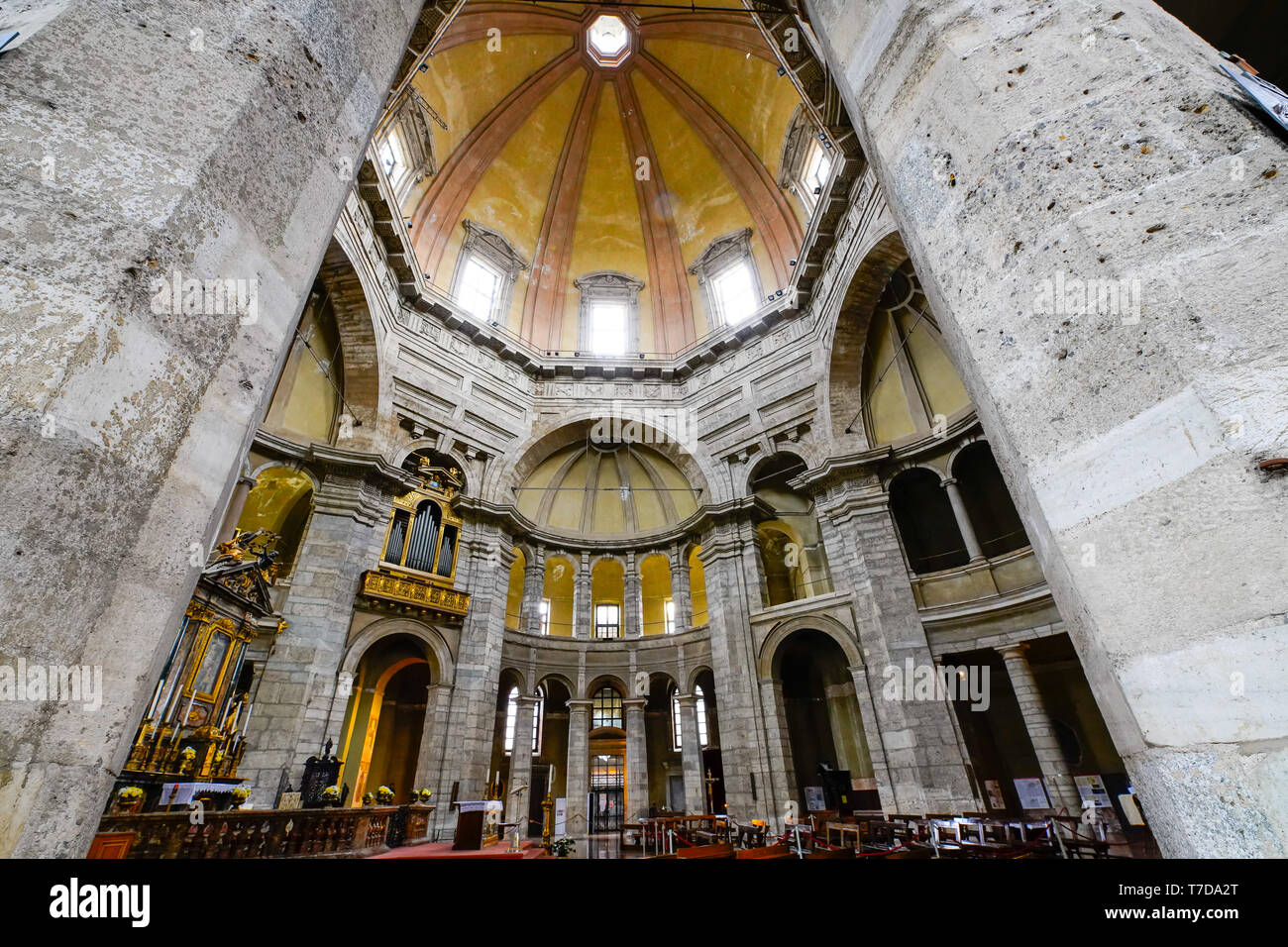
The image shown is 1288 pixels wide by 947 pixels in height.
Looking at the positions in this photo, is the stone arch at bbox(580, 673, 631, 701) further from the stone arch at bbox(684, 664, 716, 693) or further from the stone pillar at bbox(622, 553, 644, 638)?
the stone arch at bbox(684, 664, 716, 693)

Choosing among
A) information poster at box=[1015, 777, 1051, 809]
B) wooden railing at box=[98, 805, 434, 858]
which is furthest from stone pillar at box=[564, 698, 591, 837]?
information poster at box=[1015, 777, 1051, 809]

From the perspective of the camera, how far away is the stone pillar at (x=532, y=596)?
49.6 ft

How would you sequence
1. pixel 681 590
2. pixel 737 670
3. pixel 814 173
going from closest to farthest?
pixel 737 670
pixel 814 173
pixel 681 590

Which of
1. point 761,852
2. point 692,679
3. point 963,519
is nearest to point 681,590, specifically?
point 692,679

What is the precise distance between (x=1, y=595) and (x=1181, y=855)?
3012mm

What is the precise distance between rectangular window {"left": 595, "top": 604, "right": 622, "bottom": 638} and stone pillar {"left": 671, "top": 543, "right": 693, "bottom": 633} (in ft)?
13.4

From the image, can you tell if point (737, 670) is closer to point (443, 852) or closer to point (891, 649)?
point (891, 649)

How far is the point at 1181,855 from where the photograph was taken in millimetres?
1338

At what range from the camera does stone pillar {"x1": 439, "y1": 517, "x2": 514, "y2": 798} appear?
1166cm

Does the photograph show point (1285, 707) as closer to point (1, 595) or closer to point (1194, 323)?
point (1194, 323)

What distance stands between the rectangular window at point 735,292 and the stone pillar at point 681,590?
7.54 m

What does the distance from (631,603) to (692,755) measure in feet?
14.6

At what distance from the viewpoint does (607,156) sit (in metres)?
19.9
